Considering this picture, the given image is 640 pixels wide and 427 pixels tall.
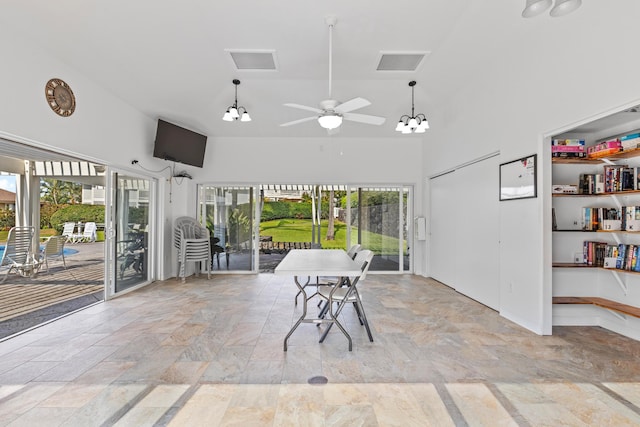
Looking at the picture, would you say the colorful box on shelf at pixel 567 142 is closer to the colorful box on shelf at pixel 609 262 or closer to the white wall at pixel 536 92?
the white wall at pixel 536 92

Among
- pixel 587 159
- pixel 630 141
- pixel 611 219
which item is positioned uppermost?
pixel 630 141

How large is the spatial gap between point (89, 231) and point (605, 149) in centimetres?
1476

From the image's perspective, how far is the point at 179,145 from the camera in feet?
18.4

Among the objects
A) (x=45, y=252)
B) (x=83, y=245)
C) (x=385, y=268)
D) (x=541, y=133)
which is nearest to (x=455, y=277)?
(x=385, y=268)

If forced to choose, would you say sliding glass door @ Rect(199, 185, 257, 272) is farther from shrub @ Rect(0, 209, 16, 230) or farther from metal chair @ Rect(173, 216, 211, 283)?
shrub @ Rect(0, 209, 16, 230)

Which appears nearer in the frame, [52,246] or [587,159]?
[587,159]

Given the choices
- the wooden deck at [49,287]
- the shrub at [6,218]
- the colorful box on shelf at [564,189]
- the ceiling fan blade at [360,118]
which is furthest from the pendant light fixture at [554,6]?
the shrub at [6,218]

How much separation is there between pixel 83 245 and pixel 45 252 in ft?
19.9

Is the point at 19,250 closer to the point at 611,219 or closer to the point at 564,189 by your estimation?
the point at 564,189

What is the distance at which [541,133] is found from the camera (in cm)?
325

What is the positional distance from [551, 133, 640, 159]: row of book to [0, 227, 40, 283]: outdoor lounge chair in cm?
818

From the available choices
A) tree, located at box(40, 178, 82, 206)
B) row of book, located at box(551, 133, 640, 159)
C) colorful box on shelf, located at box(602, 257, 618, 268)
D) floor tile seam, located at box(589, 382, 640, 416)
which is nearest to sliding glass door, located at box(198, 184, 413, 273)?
row of book, located at box(551, 133, 640, 159)

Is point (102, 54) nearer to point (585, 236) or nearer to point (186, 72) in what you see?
point (186, 72)

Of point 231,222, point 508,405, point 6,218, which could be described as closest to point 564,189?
point 508,405
